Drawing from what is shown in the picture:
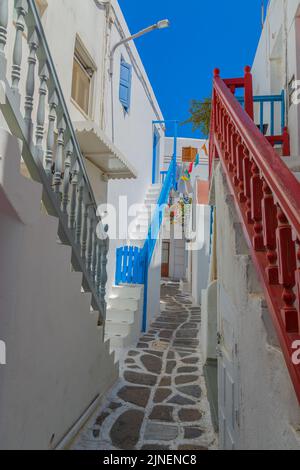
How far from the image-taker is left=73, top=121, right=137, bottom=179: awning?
4.02 metres

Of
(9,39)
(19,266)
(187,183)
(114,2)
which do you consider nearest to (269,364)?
(19,266)

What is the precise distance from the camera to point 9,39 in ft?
11.3

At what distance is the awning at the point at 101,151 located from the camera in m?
4.02

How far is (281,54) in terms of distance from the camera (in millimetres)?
5215

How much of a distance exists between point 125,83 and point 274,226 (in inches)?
290

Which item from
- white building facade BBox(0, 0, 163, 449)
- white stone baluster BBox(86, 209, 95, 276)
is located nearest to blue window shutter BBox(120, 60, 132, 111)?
white building facade BBox(0, 0, 163, 449)

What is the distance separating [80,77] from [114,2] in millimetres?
2609

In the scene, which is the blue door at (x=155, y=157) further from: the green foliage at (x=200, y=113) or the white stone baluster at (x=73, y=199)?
the white stone baluster at (x=73, y=199)

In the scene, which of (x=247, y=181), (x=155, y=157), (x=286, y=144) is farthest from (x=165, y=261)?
(x=247, y=181)

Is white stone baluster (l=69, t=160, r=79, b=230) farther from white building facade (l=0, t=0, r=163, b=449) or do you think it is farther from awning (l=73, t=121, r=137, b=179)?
awning (l=73, t=121, r=137, b=179)

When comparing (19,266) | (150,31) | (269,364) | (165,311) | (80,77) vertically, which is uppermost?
(150,31)

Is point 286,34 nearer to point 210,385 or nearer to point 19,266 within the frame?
point 19,266

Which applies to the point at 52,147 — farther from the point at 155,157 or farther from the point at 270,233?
the point at 155,157

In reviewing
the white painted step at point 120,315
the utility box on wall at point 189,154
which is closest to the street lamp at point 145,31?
the white painted step at point 120,315
